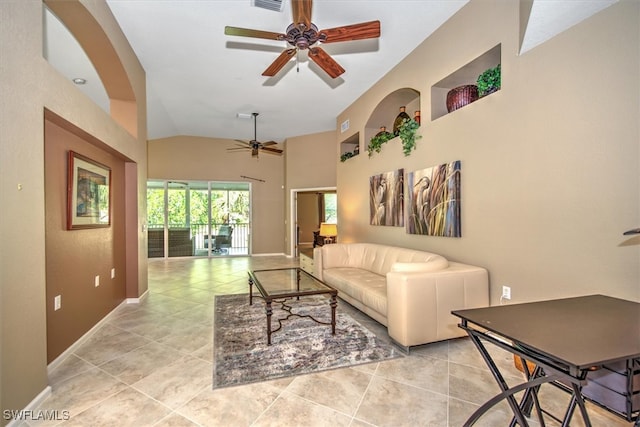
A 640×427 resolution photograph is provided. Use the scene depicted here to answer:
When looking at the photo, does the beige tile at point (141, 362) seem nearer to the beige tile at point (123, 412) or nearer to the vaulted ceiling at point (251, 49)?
the beige tile at point (123, 412)

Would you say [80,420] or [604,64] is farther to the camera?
[604,64]

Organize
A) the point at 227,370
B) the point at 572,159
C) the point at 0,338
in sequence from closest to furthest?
the point at 0,338 → the point at 572,159 → the point at 227,370

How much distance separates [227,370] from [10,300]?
1.47 m

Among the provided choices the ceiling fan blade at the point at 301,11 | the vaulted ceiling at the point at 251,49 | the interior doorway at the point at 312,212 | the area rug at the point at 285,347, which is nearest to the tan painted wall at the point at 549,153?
the vaulted ceiling at the point at 251,49

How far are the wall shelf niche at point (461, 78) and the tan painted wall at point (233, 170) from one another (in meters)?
6.27

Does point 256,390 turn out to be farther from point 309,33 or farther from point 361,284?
point 309,33

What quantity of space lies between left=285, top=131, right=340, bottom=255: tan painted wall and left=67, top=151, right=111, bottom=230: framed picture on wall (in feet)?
17.7

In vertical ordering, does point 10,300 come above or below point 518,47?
below

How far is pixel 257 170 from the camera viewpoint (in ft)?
31.0

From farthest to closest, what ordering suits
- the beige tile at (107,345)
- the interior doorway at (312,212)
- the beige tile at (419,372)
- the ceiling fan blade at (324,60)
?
the interior doorway at (312,212)
the ceiling fan blade at (324,60)
the beige tile at (107,345)
the beige tile at (419,372)

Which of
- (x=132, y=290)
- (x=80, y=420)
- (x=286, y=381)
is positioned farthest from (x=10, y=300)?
(x=132, y=290)

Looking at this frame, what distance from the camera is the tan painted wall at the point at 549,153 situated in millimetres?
2023

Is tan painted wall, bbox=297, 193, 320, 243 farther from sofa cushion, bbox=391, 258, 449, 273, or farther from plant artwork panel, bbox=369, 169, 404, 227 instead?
sofa cushion, bbox=391, 258, 449, 273

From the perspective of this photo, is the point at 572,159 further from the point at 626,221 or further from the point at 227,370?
the point at 227,370
